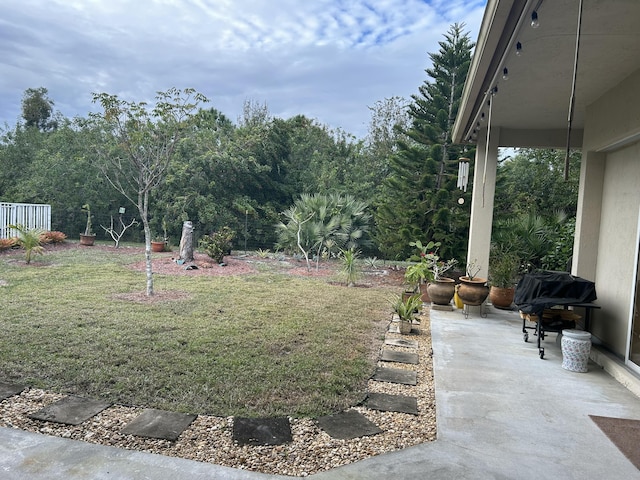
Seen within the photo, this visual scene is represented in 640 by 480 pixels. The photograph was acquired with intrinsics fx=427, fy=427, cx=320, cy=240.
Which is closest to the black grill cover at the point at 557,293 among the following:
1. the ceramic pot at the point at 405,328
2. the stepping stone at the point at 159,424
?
the ceramic pot at the point at 405,328

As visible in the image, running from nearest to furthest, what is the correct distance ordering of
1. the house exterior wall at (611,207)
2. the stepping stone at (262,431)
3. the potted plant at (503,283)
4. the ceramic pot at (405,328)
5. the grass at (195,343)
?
the stepping stone at (262,431)
the grass at (195,343)
the house exterior wall at (611,207)
the ceramic pot at (405,328)
the potted plant at (503,283)

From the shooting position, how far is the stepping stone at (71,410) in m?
2.46

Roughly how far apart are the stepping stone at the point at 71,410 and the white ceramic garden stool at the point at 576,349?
11.6 feet

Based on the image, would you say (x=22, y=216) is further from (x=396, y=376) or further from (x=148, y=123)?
(x=396, y=376)

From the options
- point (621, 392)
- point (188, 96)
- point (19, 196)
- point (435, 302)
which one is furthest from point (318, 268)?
point (19, 196)

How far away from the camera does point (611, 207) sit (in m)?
4.30

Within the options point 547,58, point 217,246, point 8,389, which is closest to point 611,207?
point 547,58

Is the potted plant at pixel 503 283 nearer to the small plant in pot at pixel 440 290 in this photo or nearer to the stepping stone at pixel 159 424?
the small plant in pot at pixel 440 290

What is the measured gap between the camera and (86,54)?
10227mm

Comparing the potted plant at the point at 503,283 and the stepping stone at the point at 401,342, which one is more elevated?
the potted plant at the point at 503,283

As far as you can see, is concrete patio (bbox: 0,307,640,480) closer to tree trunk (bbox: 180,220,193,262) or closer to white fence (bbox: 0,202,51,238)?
tree trunk (bbox: 180,220,193,262)

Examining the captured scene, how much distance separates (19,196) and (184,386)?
13.6 meters

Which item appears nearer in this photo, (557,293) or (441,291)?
(557,293)

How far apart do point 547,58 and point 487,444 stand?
116 inches
